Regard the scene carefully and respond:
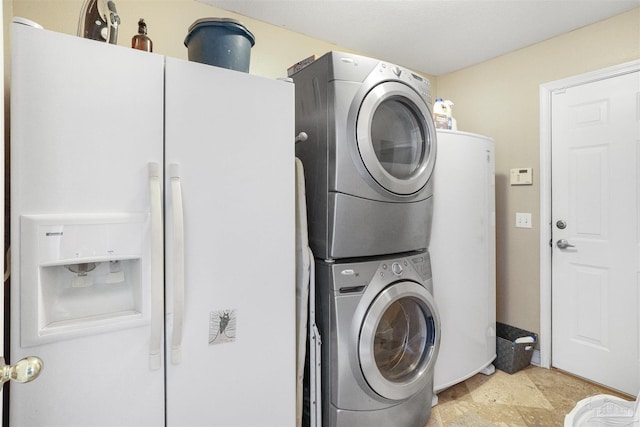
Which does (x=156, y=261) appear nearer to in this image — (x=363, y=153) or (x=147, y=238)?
(x=147, y=238)

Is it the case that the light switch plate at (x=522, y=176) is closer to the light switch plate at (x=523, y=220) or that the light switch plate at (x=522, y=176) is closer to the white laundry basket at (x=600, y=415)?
the light switch plate at (x=523, y=220)

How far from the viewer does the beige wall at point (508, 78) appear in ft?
6.54

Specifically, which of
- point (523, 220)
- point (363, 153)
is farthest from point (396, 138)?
point (523, 220)

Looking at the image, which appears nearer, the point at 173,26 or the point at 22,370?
the point at 22,370

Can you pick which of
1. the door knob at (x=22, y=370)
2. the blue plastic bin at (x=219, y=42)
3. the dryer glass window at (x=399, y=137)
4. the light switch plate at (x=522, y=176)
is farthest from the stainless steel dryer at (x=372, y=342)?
the light switch plate at (x=522, y=176)

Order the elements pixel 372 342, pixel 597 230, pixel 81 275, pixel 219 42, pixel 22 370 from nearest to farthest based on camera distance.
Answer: pixel 22 370, pixel 81 275, pixel 219 42, pixel 372 342, pixel 597 230

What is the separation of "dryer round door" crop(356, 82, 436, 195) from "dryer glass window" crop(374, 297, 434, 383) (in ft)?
2.05

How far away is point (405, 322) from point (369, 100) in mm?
1168

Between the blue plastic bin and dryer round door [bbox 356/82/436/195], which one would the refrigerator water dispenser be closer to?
the blue plastic bin

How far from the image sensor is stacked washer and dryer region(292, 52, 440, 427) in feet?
5.17

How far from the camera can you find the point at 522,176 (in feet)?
8.82

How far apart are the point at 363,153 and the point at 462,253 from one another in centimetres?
109

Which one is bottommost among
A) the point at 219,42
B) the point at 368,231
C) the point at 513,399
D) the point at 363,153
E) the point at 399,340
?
the point at 513,399

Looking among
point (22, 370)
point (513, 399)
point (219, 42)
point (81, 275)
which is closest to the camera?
point (22, 370)
